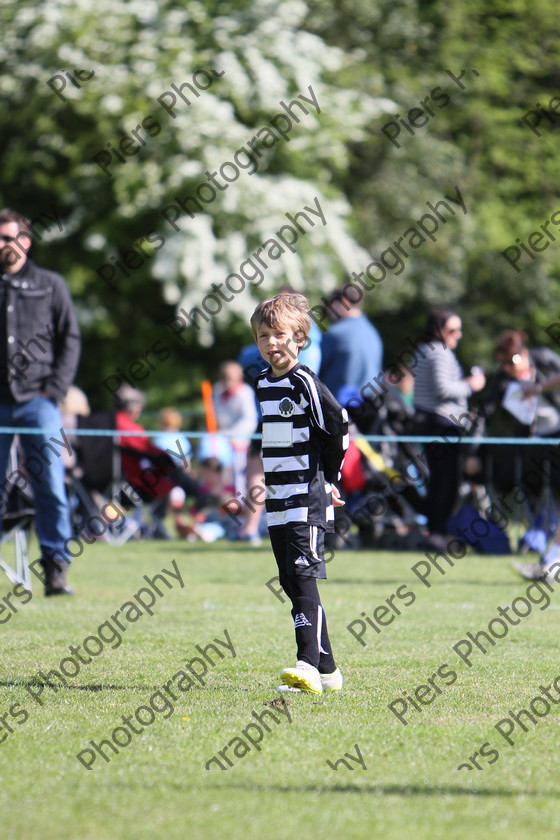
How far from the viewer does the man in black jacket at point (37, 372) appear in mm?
8164

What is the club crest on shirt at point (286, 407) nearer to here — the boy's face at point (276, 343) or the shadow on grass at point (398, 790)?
the boy's face at point (276, 343)

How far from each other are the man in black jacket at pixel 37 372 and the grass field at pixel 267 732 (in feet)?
1.76

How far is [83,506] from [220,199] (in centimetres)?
878

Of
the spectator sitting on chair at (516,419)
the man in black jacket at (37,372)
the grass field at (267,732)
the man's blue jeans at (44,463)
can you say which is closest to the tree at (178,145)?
the spectator sitting on chair at (516,419)

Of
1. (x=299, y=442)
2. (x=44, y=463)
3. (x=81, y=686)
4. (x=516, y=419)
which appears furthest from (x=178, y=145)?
(x=81, y=686)

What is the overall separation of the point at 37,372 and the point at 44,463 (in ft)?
1.99

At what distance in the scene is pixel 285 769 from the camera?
12.4 ft

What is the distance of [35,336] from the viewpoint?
27.0 feet

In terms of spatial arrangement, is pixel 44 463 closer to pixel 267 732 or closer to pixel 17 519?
pixel 17 519

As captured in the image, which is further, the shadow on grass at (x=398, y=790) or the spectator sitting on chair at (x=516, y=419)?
the spectator sitting on chair at (x=516, y=419)

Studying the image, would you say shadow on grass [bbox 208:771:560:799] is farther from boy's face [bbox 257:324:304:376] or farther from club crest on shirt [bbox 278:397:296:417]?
boy's face [bbox 257:324:304:376]

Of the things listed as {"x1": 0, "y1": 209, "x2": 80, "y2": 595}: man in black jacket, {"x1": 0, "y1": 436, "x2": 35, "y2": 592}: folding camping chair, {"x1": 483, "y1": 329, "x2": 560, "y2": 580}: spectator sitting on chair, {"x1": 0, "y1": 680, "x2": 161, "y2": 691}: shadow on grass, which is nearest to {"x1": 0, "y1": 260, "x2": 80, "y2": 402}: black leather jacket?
{"x1": 0, "y1": 209, "x2": 80, "y2": 595}: man in black jacket

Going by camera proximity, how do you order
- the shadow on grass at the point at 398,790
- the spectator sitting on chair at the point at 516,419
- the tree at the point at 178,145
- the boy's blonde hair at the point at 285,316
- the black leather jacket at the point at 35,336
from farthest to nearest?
the tree at the point at 178,145 < the spectator sitting on chair at the point at 516,419 < the black leather jacket at the point at 35,336 < the boy's blonde hair at the point at 285,316 < the shadow on grass at the point at 398,790

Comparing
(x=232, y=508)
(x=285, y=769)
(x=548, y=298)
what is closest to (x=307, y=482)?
(x=285, y=769)
